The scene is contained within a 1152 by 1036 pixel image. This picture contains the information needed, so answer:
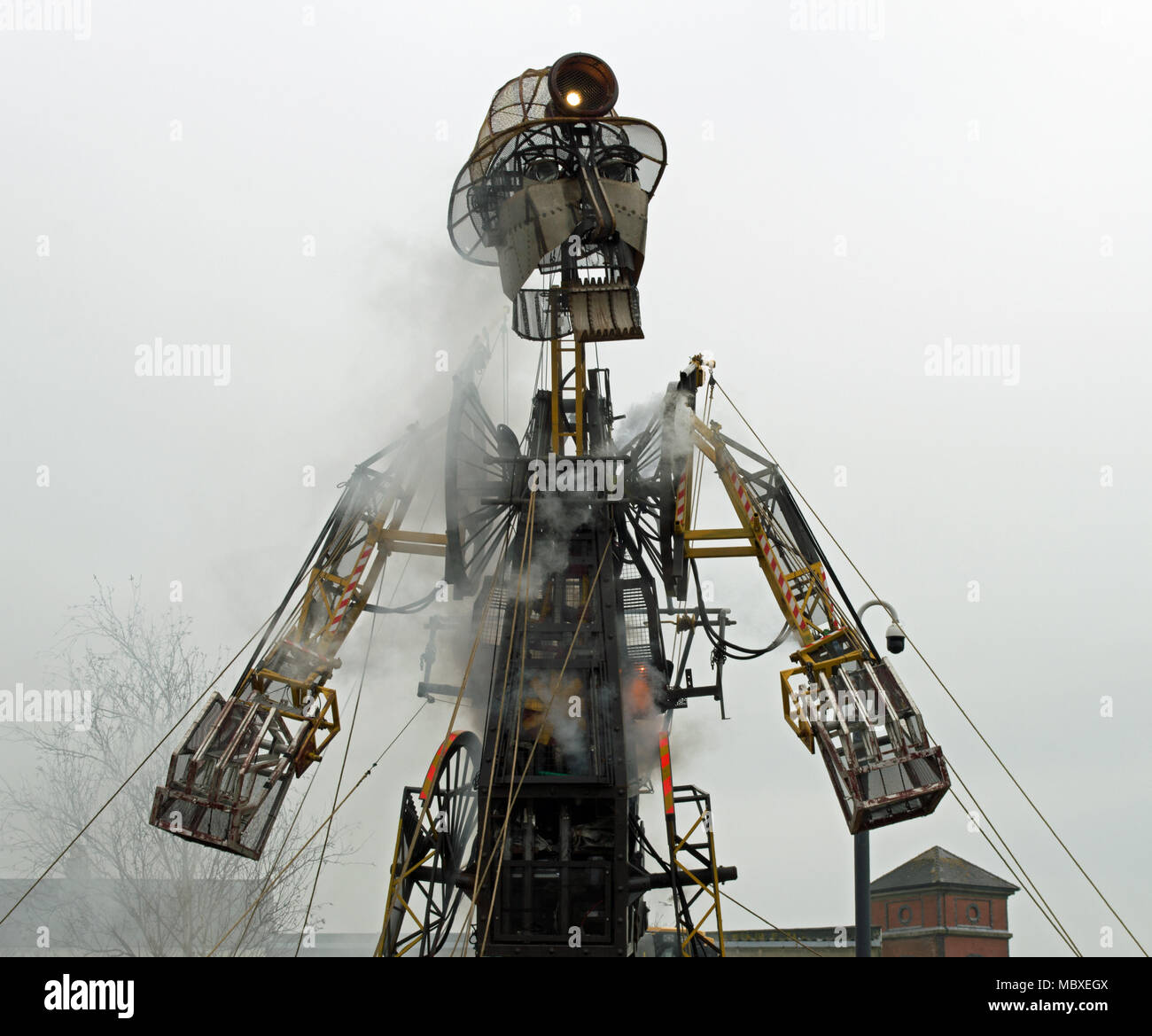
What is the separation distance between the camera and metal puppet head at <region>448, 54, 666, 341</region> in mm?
16844

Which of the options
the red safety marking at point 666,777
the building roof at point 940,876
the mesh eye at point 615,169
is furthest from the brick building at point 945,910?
the mesh eye at point 615,169

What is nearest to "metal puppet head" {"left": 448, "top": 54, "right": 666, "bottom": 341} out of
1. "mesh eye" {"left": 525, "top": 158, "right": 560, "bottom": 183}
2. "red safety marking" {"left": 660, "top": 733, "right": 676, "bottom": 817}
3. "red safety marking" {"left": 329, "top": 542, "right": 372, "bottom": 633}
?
"mesh eye" {"left": 525, "top": 158, "right": 560, "bottom": 183}

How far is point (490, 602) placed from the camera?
17.5m

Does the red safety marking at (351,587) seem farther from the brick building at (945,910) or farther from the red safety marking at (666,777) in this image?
the brick building at (945,910)

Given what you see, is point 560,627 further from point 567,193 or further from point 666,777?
point 567,193

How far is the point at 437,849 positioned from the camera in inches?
653

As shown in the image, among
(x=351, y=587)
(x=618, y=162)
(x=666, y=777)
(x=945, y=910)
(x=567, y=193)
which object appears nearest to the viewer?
(x=666, y=777)

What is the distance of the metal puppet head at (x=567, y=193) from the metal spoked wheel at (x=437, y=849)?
24.7 ft

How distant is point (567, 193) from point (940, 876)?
51.2m

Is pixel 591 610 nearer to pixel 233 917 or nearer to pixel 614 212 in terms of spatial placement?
pixel 614 212

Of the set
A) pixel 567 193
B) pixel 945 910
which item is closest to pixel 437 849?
pixel 567 193

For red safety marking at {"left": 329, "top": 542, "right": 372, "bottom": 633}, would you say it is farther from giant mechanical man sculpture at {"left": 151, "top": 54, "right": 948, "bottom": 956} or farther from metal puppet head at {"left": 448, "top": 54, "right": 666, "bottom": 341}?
metal puppet head at {"left": 448, "top": 54, "right": 666, "bottom": 341}

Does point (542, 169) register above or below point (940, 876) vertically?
above

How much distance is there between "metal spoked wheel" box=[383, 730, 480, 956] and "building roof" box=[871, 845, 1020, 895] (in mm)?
46518
